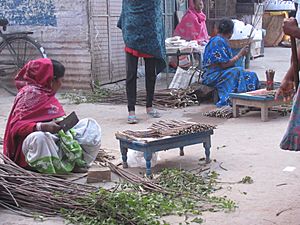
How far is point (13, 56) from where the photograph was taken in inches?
389

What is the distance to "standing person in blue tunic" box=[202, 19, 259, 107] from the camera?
7867 mm

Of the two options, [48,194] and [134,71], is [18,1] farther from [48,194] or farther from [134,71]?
[48,194]

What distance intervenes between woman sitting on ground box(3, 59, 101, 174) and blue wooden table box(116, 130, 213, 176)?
35 cm

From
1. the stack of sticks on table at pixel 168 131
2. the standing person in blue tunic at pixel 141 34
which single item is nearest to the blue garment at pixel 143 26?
the standing person in blue tunic at pixel 141 34

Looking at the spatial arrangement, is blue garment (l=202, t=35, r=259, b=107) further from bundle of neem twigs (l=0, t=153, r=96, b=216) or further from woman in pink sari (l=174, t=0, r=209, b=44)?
bundle of neem twigs (l=0, t=153, r=96, b=216)

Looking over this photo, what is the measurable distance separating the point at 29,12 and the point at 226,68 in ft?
12.9

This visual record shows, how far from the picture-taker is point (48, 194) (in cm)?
396

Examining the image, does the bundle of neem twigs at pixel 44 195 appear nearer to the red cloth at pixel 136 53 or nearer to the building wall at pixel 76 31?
the red cloth at pixel 136 53

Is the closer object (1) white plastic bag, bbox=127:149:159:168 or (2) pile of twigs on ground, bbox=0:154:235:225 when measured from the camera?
(2) pile of twigs on ground, bbox=0:154:235:225

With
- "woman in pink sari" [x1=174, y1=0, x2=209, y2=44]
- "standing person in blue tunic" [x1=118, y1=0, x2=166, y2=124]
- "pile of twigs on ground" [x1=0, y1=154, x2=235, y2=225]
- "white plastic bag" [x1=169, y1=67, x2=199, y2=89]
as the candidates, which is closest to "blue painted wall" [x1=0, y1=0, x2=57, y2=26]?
"white plastic bag" [x1=169, y1=67, x2=199, y2=89]

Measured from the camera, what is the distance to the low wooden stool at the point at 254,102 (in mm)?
6938

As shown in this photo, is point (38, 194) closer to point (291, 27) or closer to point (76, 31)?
point (291, 27)

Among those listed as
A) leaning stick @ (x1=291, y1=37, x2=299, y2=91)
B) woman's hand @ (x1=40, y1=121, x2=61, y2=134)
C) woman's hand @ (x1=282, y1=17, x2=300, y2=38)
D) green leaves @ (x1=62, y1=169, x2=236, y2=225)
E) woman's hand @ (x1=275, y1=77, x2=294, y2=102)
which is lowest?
green leaves @ (x1=62, y1=169, x2=236, y2=225)

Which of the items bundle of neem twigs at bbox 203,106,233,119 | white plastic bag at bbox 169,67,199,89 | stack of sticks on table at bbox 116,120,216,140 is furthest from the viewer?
white plastic bag at bbox 169,67,199,89
